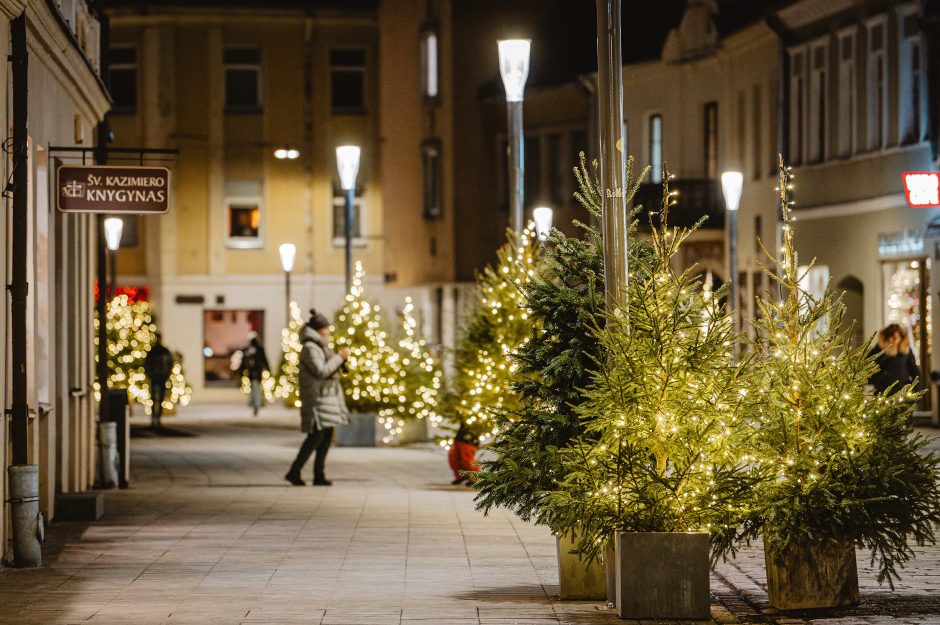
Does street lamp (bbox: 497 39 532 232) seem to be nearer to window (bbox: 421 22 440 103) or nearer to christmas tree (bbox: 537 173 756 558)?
christmas tree (bbox: 537 173 756 558)

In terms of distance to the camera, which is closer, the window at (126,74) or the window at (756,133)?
the window at (756,133)

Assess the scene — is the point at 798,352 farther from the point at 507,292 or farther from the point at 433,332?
the point at 433,332

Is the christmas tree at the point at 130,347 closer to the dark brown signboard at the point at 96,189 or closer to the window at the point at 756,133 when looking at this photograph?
the window at the point at 756,133

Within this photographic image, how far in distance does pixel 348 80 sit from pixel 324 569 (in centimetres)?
4224

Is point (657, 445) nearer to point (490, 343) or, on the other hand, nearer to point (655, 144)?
point (490, 343)

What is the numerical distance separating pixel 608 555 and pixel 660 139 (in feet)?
109

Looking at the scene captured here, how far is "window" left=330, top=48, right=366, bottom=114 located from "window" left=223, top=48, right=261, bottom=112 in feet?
7.12

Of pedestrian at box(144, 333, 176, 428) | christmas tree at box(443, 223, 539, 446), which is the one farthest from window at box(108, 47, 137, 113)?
christmas tree at box(443, 223, 539, 446)

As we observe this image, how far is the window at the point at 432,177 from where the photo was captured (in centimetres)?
4775

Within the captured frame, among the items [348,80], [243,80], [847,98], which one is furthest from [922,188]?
[243,80]

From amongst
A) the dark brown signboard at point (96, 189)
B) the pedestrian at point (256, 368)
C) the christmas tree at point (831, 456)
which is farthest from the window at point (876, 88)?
the christmas tree at point (831, 456)

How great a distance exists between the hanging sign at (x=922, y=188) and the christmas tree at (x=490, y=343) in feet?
32.5

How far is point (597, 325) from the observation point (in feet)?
37.0

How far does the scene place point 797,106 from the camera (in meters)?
37.2
